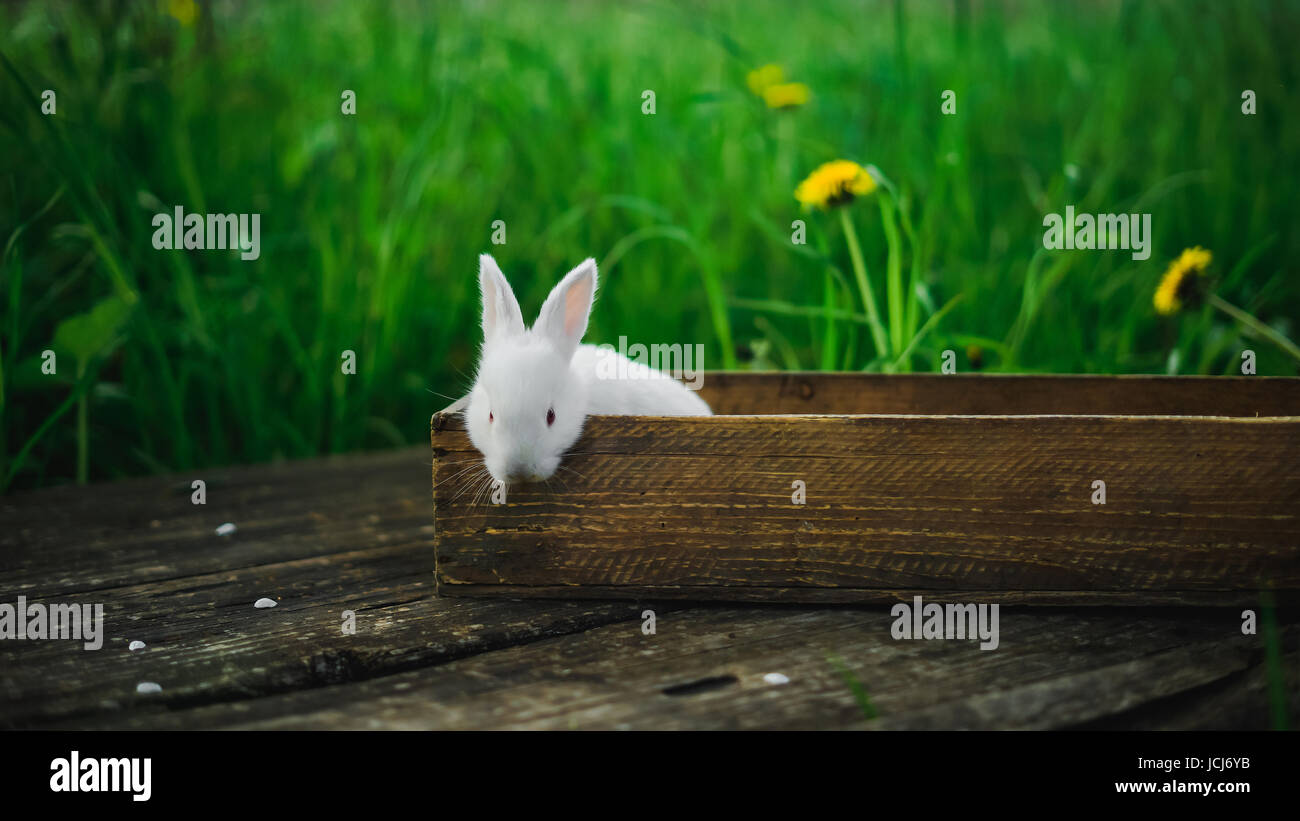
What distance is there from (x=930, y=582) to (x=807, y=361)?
1.79 meters

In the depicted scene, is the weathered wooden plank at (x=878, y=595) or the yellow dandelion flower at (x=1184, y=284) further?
the yellow dandelion flower at (x=1184, y=284)

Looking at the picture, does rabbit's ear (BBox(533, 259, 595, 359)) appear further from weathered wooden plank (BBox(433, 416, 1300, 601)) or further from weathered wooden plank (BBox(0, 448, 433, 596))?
weathered wooden plank (BBox(0, 448, 433, 596))

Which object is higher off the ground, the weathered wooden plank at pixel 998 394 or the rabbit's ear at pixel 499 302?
the rabbit's ear at pixel 499 302

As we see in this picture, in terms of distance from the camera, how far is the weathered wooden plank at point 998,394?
92.5 inches

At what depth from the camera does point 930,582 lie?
6.15 feet

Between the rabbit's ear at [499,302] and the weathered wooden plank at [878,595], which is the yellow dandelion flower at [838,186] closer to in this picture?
the rabbit's ear at [499,302]

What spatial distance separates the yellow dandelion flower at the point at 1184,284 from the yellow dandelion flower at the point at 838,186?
30.7 inches

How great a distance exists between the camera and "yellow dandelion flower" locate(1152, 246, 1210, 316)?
2479mm

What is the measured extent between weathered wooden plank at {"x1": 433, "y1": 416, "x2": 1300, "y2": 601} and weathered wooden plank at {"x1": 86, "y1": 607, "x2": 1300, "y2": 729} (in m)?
0.10

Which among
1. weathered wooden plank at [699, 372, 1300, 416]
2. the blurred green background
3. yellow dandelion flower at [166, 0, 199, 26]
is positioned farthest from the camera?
yellow dandelion flower at [166, 0, 199, 26]

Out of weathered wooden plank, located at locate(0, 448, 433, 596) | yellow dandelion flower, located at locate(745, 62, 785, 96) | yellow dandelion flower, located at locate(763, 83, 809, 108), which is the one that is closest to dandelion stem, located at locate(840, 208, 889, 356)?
yellow dandelion flower, located at locate(763, 83, 809, 108)

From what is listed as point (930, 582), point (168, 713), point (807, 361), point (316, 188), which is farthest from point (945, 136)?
point (168, 713)

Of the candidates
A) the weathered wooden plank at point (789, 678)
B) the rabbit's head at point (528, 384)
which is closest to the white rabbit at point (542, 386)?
the rabbit's head at point (528, 384)

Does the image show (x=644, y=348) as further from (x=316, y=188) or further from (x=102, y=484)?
(x=102, y=484)
